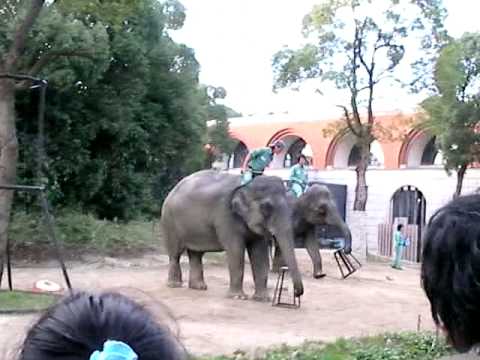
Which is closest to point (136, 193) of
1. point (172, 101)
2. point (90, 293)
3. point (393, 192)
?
point (172, 101)

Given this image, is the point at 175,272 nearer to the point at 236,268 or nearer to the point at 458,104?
the point at 236,268

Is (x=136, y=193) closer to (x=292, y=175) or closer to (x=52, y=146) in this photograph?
(x=52, y=146)

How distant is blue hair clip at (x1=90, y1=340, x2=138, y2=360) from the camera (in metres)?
1.39

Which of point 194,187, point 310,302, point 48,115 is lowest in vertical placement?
point 310,302

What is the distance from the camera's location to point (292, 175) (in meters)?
15.7

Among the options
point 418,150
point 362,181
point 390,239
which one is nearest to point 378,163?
point 418,150

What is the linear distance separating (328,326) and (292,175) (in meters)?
7.11

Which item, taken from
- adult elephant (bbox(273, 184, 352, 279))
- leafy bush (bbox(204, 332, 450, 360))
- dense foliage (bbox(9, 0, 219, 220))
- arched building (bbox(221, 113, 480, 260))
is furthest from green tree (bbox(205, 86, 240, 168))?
leafy bush (bbox(204, 332, 450, 360))

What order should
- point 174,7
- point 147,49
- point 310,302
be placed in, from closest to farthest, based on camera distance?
point 310,302, point 147,49, point 174,7

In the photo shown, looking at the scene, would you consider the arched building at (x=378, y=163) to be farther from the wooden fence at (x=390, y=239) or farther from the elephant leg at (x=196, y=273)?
the elephant leg at (x=196, y=273)

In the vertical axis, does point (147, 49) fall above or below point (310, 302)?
above

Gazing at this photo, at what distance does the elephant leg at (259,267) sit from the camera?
10719 millimetres

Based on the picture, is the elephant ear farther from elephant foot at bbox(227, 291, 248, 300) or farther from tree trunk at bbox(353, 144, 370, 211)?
tree trunk at bbox(353, 144, 370, 211)

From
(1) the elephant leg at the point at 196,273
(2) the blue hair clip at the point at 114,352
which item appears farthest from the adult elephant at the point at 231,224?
(2) the blue hair clip at the point at 114,352
